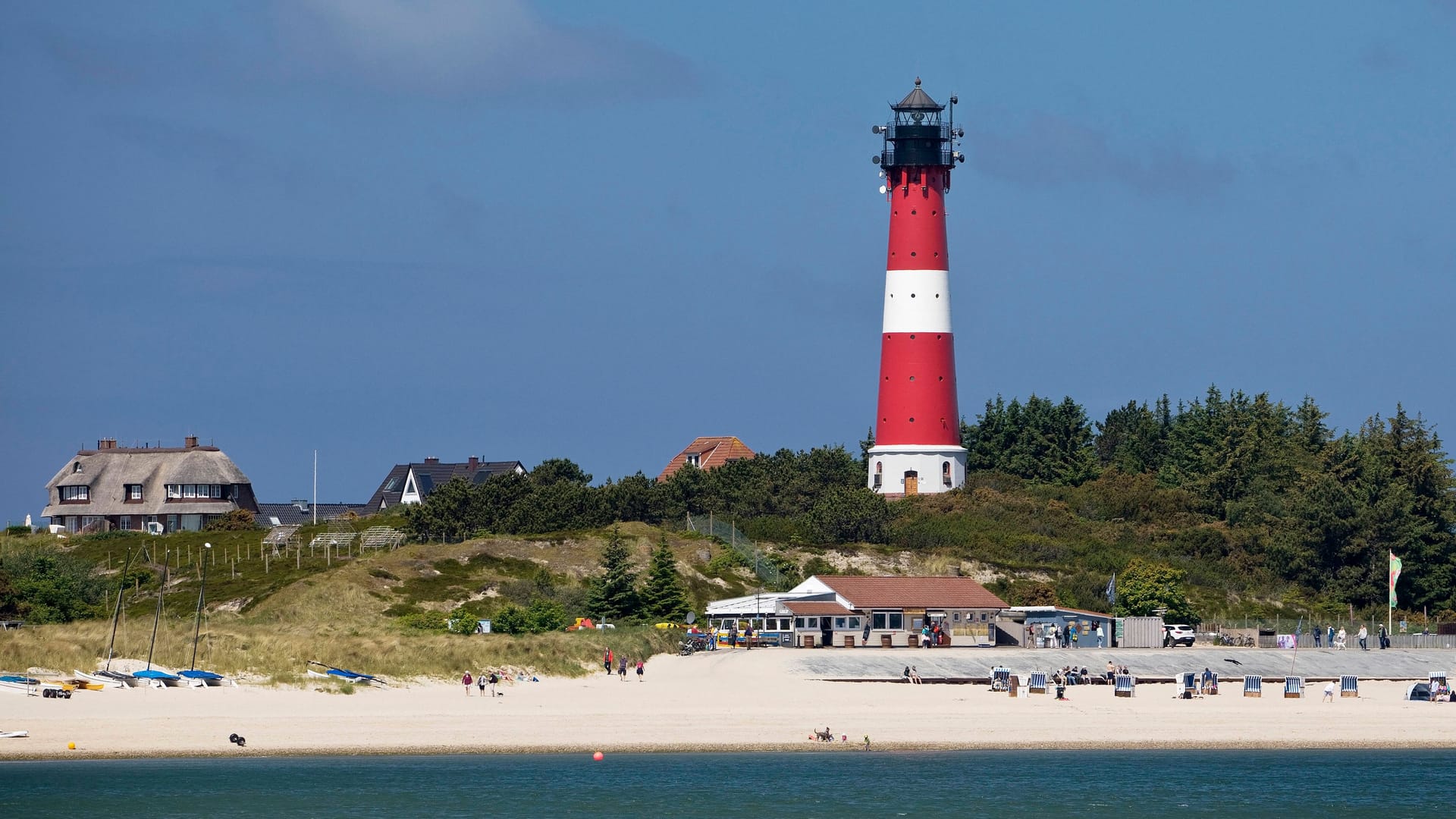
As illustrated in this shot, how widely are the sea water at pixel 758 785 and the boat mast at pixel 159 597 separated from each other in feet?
26.9

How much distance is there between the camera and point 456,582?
62.4m

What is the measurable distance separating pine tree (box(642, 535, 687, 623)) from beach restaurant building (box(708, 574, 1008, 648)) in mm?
1041

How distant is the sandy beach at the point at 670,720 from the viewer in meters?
40.8

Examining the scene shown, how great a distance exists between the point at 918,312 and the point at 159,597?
33.4 m

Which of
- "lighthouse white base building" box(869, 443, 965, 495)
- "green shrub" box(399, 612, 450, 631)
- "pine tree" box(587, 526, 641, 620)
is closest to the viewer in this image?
"green shrub" box(399, 612, 450, 631)

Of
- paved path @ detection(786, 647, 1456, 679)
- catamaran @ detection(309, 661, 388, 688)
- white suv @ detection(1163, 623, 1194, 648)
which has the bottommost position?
catamaran @ detection(309, 661, 388, 688)

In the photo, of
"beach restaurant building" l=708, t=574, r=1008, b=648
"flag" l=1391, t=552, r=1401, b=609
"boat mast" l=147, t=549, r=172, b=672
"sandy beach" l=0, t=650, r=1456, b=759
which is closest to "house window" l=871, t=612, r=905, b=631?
"beach restaurant building" l=708, t=574, r=1008, b=648

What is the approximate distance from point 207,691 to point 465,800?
35.1ft

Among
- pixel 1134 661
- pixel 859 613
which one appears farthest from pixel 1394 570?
pixel 859 613

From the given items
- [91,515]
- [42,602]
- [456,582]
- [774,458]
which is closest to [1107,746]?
[456,582]

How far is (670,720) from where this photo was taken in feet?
143

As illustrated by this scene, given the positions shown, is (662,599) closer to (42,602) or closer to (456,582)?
(456,582)

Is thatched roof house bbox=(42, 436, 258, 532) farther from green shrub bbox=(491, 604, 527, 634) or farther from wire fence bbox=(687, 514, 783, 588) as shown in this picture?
green shrub bbox=(491, 604, 527, 634)

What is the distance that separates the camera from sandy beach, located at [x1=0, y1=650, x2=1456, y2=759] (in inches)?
1606
